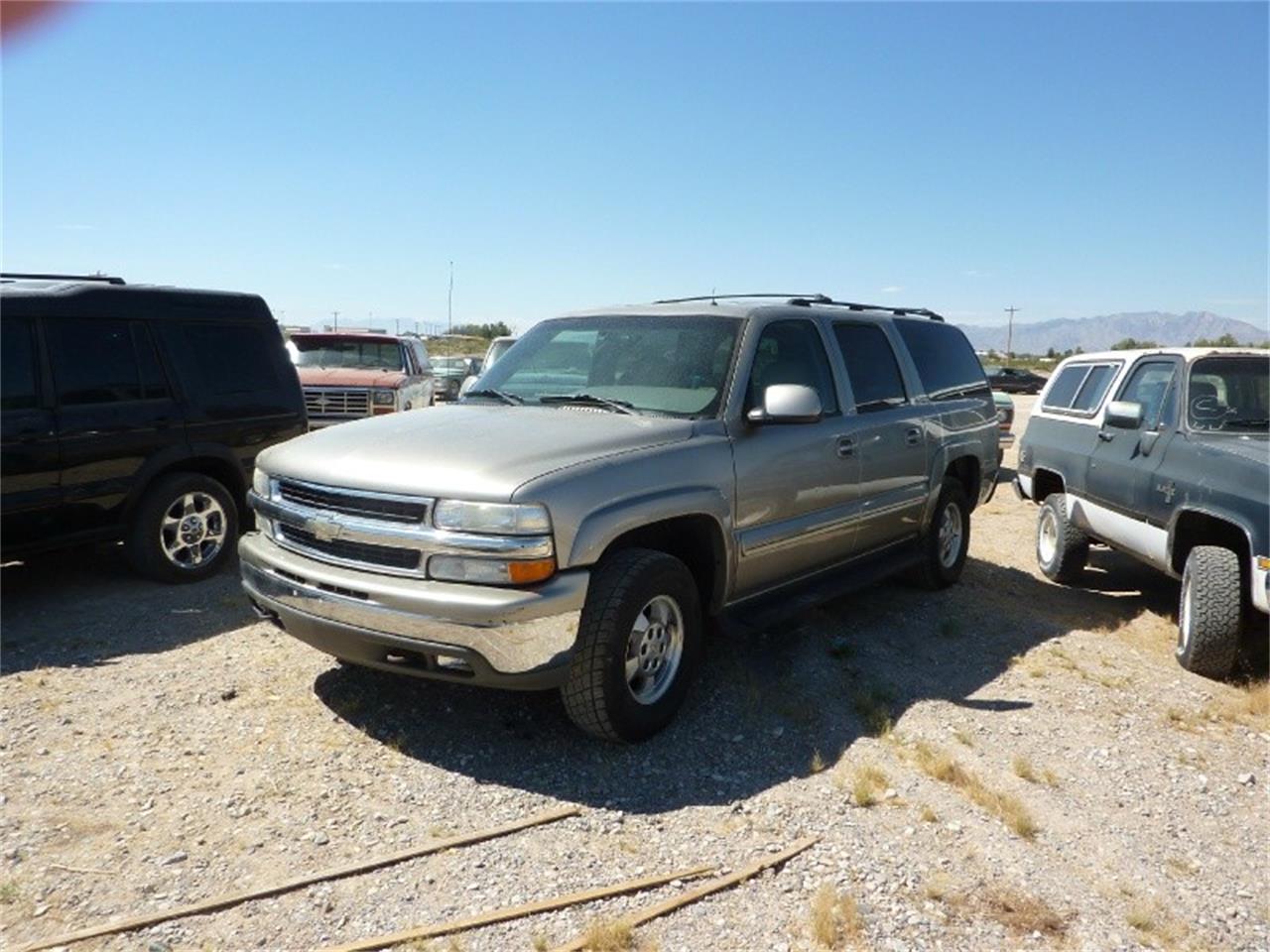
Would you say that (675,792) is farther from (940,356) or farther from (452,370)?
(452,370)

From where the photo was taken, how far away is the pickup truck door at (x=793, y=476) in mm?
4465

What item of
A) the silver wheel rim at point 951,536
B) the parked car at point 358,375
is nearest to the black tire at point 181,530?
the parked car at point 358,375

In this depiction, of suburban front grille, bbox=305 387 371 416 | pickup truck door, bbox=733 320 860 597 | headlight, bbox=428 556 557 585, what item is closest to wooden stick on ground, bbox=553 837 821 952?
headlight, bbox=428 556 557 585

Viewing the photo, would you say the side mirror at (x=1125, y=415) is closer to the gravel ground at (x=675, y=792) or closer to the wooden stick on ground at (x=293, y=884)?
the gravel ground at (x=675, y=792)

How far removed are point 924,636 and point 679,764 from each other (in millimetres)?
2423

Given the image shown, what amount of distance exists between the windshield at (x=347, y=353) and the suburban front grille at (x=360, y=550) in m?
8.06

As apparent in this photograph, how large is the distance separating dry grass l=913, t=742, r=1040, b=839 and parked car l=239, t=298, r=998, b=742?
1.06 metres

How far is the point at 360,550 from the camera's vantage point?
3701 mm

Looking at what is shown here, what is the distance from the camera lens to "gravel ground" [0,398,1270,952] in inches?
115

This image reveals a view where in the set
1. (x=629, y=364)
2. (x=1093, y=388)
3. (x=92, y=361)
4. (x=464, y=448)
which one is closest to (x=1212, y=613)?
(x=1093, y=388)

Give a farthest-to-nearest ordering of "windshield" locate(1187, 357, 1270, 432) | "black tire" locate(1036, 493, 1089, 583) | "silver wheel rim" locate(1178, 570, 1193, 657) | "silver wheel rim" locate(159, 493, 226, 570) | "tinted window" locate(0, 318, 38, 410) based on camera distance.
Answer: "black tire" locate(1036, 493, 1089, 583) < "silver wheel rim" locate(159, 493, 226, 570) < "windshield" locate(1187, 357, 1270, 432) < "tinted window" locate(0, 318, 38, 410) < "silver wheel rim" locate(1178, 570, 1193, 657)

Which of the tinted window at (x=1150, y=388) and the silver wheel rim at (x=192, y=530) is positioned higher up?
the tinted window at (x=1150, y=388)

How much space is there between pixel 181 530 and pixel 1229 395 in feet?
22.9

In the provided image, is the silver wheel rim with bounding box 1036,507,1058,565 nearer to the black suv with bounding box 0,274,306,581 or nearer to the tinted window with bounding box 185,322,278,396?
the black suv with bounding box 0,274,306,581
